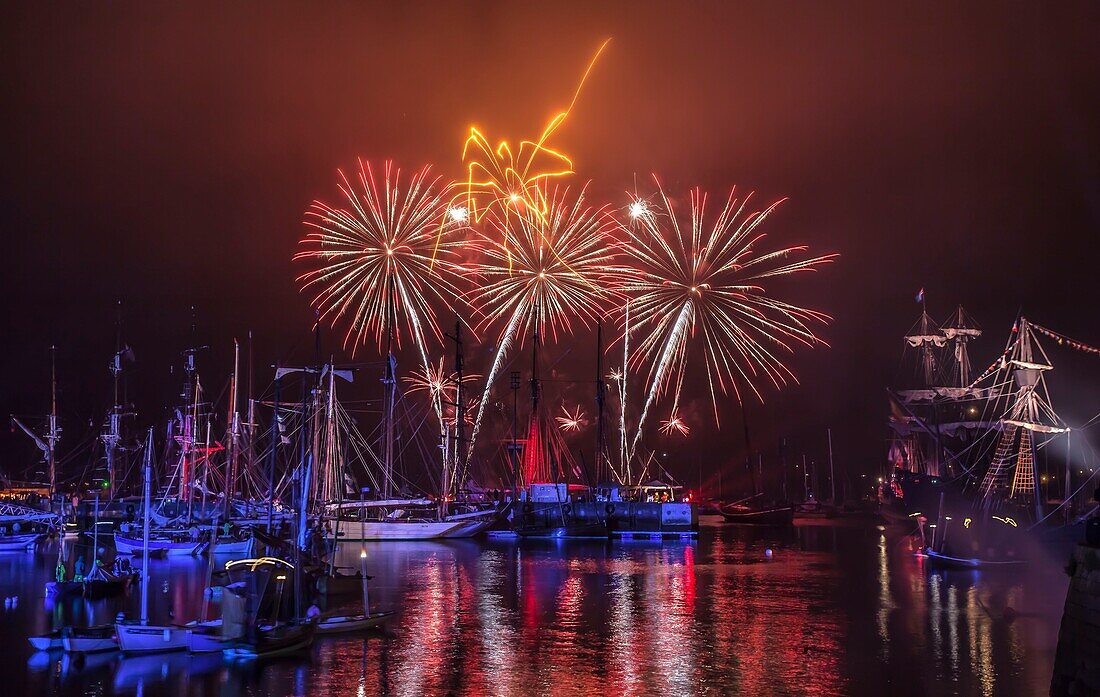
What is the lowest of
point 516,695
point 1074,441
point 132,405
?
point 516,695

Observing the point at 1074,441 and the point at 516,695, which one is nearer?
the point at 516,695

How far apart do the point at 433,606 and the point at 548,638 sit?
36.0 feet

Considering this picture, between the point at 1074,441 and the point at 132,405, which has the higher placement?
the point at 132,405

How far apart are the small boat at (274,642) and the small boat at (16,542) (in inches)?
2705

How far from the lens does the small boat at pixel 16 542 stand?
93.6 metres

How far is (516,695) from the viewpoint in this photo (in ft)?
102

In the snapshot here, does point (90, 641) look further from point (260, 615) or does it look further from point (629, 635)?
point (629, 635)

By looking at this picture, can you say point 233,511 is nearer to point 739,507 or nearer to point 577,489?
point 577,489

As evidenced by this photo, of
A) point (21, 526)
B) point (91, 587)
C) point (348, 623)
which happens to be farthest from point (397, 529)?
point (348, 623)

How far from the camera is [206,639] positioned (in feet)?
119

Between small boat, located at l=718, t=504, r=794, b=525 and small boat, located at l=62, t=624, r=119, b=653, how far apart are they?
11617 centimetres

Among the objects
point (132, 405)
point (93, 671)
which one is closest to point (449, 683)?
point (93, 671)

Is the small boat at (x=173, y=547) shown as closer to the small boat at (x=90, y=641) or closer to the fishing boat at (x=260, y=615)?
the small boat at (x=90, y=641)

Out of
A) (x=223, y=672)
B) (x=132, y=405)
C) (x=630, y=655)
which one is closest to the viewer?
(x=223, y=672)
